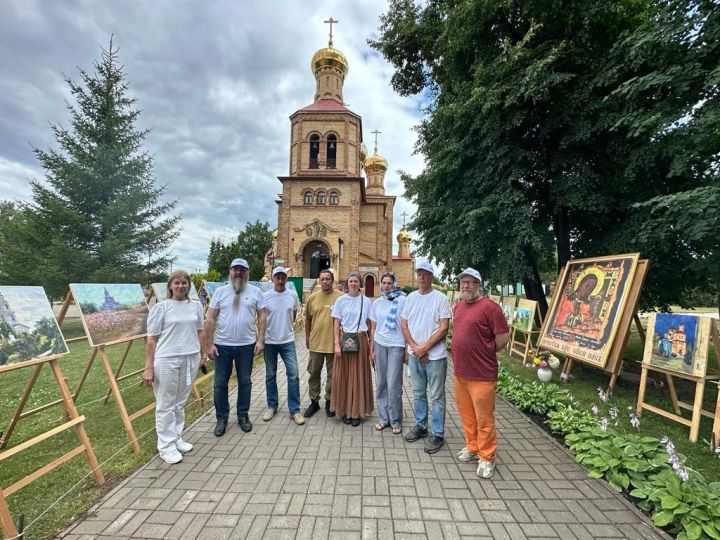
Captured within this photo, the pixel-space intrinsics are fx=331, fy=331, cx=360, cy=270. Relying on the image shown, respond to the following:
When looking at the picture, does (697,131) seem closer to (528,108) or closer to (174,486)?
(528,108)

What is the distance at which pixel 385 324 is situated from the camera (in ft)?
13.2

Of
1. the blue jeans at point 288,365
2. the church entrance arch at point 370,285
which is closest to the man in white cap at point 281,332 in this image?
the blue jeans at point 288,365

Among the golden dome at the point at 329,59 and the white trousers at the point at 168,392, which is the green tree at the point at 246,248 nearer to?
the golden dome at the point at 329,59

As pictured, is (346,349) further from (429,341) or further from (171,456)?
(171,456)

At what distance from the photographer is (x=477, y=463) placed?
134 inches

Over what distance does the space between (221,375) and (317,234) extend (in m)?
21.9

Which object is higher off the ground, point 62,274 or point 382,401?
point 62,274

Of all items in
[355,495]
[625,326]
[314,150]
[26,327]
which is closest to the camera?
[355,495]

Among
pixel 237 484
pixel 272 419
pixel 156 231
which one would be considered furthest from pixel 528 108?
pixel 156 231

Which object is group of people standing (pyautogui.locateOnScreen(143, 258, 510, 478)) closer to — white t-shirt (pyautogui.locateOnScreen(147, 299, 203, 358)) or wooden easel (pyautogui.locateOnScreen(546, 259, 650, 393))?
white t-shirt (pyautogui.locateOnScreen(147, 299, 203, 358))

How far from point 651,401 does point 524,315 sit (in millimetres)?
3193

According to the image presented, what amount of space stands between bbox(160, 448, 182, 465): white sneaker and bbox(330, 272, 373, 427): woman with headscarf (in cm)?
181

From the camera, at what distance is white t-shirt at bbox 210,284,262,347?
403 centimetres

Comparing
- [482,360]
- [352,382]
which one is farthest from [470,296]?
[352,382]
